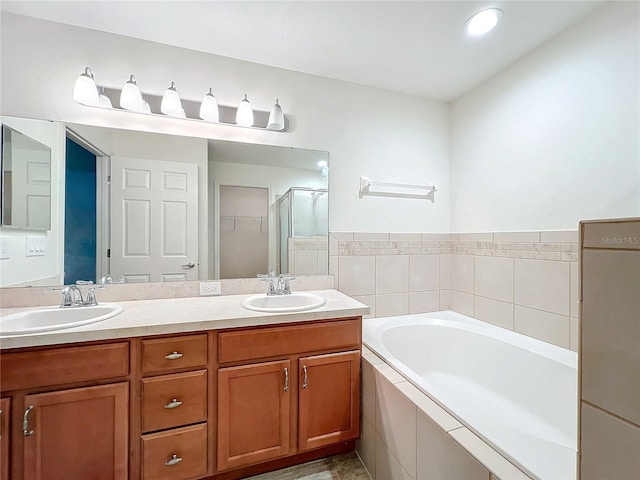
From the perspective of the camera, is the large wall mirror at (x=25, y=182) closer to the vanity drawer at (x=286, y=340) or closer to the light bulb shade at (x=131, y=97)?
the light bulb shade at (x=131, y=97)

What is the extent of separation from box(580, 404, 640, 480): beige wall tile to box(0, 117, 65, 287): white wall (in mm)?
2224

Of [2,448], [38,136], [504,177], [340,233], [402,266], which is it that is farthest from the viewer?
[402,266]

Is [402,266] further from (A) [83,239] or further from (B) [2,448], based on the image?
(B) [2,448]

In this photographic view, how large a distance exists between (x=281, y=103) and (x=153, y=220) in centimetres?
117

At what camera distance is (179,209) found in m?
1.82

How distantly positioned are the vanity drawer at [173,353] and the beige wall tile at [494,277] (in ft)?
6.42

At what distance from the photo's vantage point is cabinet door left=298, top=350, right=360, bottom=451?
4.83 feet

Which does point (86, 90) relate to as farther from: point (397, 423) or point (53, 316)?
point (397, 423)

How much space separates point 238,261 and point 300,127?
1057 mm

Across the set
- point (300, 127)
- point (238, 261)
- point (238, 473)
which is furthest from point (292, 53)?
point (238, 473)

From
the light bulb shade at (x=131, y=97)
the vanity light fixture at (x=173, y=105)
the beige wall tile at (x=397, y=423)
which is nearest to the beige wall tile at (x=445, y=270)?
the beige wall tile at (x=397, y=423)

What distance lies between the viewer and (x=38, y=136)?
158cm

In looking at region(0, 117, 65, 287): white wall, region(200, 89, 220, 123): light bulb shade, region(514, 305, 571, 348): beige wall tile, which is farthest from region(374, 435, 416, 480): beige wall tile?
region(200, 89, 220, 123): light bulb shade

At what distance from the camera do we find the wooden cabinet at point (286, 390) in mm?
1359
